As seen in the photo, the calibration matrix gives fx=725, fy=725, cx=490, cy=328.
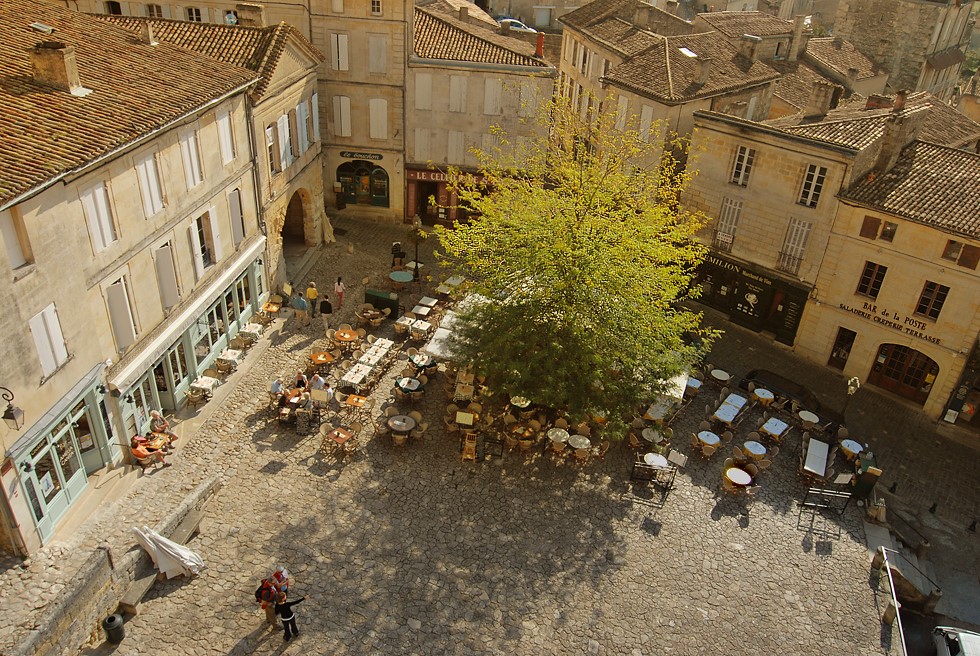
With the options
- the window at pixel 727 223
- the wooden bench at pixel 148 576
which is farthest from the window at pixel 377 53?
the wooden bench at pixel 148 576

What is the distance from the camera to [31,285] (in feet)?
50.9

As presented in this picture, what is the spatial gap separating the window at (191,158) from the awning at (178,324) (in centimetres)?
353

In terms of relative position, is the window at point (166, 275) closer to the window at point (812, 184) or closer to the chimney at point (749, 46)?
the window at point (812, 184)

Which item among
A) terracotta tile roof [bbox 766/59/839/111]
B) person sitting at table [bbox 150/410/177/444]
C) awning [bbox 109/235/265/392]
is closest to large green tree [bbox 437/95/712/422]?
awning [bbox 109/235/265/392]

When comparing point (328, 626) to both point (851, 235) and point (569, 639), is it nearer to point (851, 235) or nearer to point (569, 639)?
point (569, 639)

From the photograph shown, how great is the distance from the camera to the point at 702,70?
1229 inches

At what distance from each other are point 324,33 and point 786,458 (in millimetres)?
26260

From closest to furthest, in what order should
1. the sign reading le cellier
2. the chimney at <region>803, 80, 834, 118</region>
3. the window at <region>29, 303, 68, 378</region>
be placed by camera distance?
the window at <region>29, 303, 68, 378</region> → the sign reading le cellier → the chimney at <region>803, 80, 834, 118</region>

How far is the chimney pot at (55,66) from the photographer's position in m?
18.0

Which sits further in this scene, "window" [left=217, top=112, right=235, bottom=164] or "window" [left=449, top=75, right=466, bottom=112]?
"window" [left=449, top=75, right=466, bottom=112]

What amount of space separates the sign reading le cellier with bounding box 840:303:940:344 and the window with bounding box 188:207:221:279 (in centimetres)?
2298

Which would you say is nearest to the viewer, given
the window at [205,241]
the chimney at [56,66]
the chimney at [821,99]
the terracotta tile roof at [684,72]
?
the chimney at [56,66]

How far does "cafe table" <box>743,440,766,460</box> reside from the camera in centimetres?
2278

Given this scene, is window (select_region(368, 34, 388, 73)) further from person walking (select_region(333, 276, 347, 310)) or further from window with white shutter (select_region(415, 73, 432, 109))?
person walking (select_region(333, 276, 347, 310))
